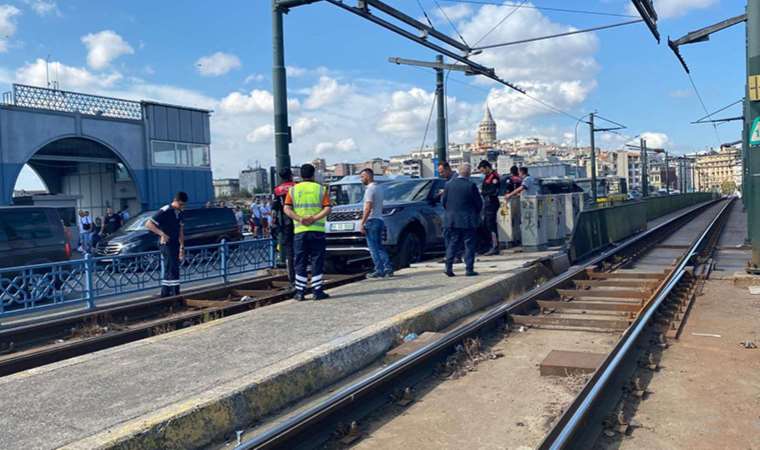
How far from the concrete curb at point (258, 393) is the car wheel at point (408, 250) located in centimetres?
441

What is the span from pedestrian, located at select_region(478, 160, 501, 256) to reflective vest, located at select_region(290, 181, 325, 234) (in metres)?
5.06

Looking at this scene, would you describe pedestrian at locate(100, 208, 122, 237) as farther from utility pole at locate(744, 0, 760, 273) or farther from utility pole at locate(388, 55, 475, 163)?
utility pole at locate(744, 0, 760, 273)

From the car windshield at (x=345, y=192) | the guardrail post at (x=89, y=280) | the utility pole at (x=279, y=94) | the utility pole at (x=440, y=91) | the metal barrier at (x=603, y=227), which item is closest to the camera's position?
the guardrail post at (x=89, y=280)

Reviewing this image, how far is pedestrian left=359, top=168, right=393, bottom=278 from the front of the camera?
9805 millimetres

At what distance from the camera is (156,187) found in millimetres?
33000

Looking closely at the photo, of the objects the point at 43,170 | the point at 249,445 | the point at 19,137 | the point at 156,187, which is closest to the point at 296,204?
the point at 249,445

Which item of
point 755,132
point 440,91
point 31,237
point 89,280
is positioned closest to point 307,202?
point 89,280

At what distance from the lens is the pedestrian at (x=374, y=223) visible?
9805 millimetres

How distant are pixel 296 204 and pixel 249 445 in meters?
4.73

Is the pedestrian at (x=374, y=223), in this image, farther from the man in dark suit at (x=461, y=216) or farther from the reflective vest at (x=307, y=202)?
the reflective vest at (x=307, y=202)

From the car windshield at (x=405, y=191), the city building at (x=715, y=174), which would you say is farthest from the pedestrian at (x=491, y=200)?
the city building at (x=715, y=174)

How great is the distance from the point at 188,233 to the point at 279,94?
656 cm

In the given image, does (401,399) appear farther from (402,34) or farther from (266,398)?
(402,34)

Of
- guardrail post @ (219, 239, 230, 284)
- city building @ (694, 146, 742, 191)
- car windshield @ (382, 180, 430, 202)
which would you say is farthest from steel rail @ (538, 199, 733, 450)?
city building @ (694, 146, 742, 191)
